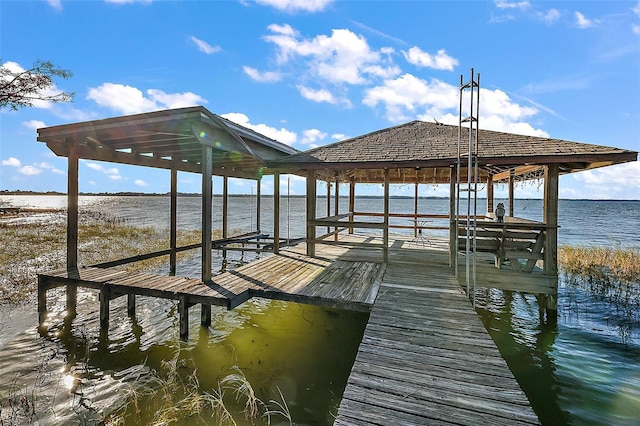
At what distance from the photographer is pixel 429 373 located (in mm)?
3217

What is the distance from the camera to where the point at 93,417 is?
13.3 feet

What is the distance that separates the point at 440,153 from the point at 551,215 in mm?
2862

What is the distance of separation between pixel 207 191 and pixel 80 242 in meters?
17.7

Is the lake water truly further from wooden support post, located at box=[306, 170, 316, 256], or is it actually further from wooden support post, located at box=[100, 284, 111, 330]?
wooden support post, located at box=[306, 170, 316, 256]

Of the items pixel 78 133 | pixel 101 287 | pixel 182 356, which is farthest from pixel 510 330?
pixel 78 133

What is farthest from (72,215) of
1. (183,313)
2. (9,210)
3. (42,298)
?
(9,210)

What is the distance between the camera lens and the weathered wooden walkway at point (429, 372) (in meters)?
2.57

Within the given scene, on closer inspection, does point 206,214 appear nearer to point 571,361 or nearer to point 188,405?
point 188,405

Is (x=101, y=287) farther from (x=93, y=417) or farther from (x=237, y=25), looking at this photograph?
A: (x=237, y=25)

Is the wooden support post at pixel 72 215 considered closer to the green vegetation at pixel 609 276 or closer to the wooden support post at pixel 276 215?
the wooden support post at pixel 276 215

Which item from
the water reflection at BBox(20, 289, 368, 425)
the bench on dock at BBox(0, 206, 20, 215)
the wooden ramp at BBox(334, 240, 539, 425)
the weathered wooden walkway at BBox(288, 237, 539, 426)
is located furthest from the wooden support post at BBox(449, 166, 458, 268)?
the bench on dock at BBox(0, 206, 20, 215)

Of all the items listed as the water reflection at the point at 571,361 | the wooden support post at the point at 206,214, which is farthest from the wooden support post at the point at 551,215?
the wooden support post at the point at 206,214

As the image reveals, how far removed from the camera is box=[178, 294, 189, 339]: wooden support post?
5930 millimetres

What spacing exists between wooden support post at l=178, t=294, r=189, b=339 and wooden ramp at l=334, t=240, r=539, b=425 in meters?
3.84
